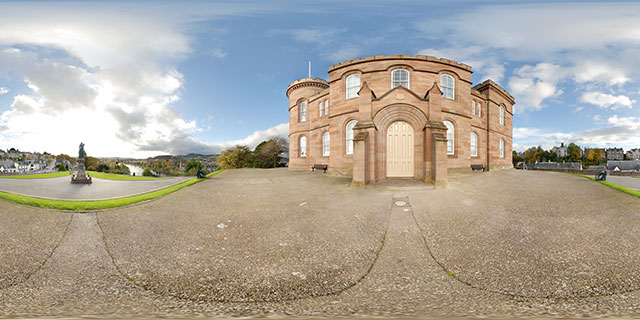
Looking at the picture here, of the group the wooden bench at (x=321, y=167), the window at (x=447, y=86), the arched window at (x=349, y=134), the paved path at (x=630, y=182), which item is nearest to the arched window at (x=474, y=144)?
the window at (x=447, y=86)

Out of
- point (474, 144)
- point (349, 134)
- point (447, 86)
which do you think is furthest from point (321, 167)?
point (474, 144)

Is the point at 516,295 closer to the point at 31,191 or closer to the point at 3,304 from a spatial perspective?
the point at 3,304

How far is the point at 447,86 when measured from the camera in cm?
1556

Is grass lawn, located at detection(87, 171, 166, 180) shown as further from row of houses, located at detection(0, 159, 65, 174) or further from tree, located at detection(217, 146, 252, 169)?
tree, located at detection(217, 146, 252, 169)

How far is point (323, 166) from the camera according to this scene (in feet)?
60.3

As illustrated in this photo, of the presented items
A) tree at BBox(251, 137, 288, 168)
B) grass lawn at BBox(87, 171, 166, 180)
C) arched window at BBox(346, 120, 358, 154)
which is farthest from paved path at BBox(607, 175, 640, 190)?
tree at BBox(251, 137, 288, 168)

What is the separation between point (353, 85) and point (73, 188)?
13681mm

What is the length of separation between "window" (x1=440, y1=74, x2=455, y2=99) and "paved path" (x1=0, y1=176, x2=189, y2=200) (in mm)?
17167

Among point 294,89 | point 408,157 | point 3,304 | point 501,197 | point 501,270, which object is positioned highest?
point 294,89

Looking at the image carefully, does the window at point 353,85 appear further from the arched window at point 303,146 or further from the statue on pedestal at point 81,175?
the statue on pedestal at point 81,175

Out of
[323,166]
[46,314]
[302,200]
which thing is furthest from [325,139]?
[46,314]

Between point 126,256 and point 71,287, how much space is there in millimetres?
839

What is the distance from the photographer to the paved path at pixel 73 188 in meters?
6.06

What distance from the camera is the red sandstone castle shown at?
35.4 ft
